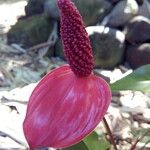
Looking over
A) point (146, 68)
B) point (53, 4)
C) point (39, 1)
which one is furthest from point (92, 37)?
point (146, 68)

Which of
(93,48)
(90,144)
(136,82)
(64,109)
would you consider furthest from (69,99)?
(93,48)

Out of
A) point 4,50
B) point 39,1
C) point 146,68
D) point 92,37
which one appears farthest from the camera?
point 39,1

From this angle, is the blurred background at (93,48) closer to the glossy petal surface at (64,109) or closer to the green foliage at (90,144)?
the green foliage at (90,144)

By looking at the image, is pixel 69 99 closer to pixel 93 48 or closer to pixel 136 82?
pixel 136 82

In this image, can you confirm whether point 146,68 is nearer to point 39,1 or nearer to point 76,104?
point 76,104

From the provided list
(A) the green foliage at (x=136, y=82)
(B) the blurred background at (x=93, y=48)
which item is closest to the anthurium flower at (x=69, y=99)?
(A) the green foliage at (x=136, y=82)

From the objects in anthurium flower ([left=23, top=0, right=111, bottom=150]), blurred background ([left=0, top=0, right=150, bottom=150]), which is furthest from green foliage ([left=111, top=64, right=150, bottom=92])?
blurred background ([left=0, top=0, right=150, bottom=150])
